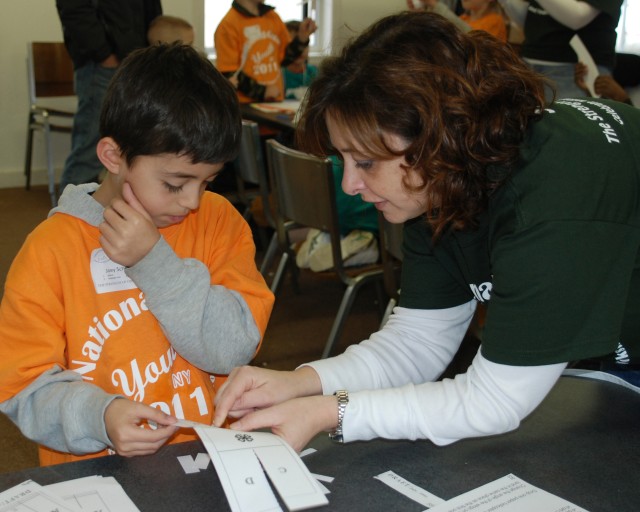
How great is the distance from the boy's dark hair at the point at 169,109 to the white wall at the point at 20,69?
13.0 feet

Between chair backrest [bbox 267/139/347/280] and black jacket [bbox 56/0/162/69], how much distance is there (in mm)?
1723

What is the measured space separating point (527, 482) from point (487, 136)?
435 millimetres

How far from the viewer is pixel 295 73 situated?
505 cm

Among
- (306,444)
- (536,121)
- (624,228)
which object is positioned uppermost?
(536,121)

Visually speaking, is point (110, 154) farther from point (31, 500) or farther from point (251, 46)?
point (251, 46)

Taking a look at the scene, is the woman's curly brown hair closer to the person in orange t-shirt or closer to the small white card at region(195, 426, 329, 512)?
the small white card at region(195, 426, 329, 512)

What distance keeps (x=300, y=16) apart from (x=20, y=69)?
2.32m

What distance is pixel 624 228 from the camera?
3.23 feet

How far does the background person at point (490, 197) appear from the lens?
3.15 ft

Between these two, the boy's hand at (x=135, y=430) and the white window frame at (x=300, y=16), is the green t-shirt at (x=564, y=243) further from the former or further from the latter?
the white window frame at (x=300, y=16)

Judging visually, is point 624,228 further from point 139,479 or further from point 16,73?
point 16,73

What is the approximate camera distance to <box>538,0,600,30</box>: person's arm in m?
3.28

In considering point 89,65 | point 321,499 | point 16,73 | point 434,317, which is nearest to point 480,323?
point 434,317

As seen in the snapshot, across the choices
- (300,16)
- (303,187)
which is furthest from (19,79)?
(303,187)
